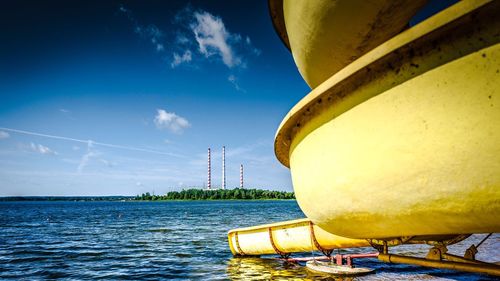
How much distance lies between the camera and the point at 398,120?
56.8 inches

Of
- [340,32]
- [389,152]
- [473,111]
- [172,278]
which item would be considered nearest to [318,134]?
[389,152]

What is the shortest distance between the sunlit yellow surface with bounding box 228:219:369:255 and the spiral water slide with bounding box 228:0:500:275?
452 cm

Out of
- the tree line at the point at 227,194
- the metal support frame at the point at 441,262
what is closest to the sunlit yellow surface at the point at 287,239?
the metal support frame at the point at 441,262

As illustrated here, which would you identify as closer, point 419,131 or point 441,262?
point 419,131

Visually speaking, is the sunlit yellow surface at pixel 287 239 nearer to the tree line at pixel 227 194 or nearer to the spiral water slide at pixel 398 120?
the spiral water slide at pixel 398 120

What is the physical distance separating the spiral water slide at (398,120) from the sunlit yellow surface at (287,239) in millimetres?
4519

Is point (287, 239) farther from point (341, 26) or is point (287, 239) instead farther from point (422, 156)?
point (422, 156)

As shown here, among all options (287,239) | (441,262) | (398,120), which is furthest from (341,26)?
(287,239)

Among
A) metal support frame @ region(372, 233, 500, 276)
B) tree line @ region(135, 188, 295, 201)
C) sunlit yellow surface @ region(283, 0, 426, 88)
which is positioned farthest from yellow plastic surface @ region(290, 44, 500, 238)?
tree line @ region(135, 188, 295, 201)

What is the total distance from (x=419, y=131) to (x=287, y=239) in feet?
27.3

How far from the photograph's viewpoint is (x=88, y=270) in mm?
12852

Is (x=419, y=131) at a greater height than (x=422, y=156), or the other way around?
(x=419, y=131)

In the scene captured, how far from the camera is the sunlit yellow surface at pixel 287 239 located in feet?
24.9

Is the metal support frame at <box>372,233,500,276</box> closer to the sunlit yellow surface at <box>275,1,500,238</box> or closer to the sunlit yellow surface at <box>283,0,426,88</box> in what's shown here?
the sunlit yellow surface at <box>275,1,500,238</box>
